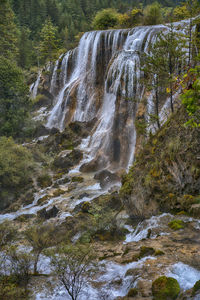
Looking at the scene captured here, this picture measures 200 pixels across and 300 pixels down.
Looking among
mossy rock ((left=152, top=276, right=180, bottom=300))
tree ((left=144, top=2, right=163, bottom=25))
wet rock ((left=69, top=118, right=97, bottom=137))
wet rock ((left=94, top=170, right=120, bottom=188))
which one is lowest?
wet rock ((left=94, top=170, right=120, bottom=188))

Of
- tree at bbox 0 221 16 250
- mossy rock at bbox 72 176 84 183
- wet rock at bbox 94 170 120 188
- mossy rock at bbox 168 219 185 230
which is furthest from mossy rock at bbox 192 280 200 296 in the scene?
mossy rock at bbox 72 176 84 183

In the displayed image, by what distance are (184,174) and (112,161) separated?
381 inches

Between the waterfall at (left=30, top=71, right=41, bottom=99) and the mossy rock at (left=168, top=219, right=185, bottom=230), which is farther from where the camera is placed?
the waterfall at (left=30, top=71, right=41, bottom=99)

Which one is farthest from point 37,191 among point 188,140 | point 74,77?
point 74,77

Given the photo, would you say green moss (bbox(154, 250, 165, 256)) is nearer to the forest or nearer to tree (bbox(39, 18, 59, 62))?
the forest

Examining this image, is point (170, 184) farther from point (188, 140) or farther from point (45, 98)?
point (45, 98)

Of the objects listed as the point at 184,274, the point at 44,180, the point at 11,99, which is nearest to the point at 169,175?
the point at 184,274

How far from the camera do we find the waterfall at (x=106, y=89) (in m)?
17.1

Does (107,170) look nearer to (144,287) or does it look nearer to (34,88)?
(144,287)

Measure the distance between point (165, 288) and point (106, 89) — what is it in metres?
18.0

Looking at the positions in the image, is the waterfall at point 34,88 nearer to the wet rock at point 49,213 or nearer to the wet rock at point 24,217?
the wet rock at point 24,217

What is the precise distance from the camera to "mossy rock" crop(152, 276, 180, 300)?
13.9 ft

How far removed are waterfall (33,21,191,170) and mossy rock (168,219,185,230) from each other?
701 cm

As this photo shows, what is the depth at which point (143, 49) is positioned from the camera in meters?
19.0
